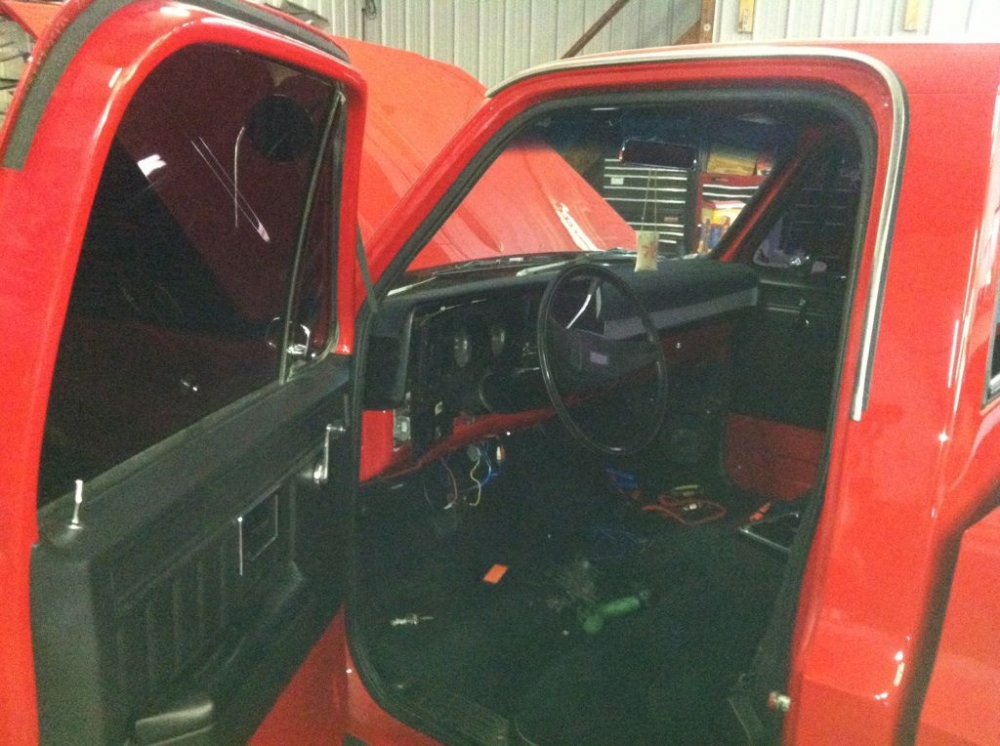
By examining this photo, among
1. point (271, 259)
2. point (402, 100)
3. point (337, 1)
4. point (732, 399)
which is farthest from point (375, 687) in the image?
point (337, 1)

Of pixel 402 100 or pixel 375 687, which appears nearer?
pixel 375 687

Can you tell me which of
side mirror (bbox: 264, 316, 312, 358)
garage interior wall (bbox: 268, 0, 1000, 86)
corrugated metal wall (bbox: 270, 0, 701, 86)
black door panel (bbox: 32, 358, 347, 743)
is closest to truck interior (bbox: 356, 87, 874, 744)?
side mirror (bbox: 264, 316, 312, 358)

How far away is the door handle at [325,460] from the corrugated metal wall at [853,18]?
5044mm

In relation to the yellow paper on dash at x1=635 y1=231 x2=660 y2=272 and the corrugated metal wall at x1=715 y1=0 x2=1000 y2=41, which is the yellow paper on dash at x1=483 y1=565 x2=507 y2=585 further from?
the corrugated metal wall at x1=715 y1=0 x2=1000 y2=41

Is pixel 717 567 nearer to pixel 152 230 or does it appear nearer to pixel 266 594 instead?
pixel 266 594

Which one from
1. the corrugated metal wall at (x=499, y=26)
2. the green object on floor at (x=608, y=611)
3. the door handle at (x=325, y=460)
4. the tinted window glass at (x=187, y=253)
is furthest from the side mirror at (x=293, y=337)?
the corrugated metal wall at (x=499, y=26)

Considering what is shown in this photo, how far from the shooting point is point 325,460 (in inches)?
55.1

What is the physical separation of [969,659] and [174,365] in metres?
1.38

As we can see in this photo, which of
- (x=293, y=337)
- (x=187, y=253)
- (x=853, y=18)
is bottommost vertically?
(x=293, y=337)

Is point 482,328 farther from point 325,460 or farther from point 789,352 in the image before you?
point 789,352

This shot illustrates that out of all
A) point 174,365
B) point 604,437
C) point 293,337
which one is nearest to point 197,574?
point 293,337

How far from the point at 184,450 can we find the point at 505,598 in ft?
4.64

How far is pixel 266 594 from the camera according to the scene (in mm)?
1254

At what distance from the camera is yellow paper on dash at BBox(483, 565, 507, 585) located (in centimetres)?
231
